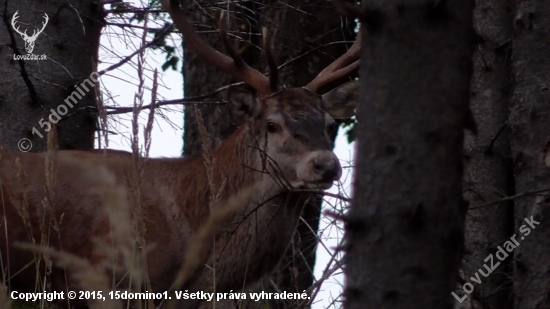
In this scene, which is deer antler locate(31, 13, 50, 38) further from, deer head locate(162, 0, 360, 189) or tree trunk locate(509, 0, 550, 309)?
tree trunk locate(509, 0, 550, 309)

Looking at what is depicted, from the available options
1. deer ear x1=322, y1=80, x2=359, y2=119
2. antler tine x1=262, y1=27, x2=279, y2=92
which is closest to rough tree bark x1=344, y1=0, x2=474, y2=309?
antler tine x1=262, y1=27, x2=279, y2=92

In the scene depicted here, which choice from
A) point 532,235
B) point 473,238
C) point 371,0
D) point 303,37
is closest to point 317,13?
point 303,37

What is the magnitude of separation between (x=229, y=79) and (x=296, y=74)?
0.71m

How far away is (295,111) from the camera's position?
614 centimetres

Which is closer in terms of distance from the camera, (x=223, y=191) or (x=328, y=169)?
(x=328, y=169)

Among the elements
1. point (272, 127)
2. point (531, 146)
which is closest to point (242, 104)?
point (272, 127)

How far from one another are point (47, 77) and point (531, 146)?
3.88 meters

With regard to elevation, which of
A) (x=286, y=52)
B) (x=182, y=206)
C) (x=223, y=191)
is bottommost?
(x=182, y=206)

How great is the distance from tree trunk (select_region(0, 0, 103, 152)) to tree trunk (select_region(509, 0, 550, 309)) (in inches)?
136

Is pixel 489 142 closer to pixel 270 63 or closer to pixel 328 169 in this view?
pixel 328 169

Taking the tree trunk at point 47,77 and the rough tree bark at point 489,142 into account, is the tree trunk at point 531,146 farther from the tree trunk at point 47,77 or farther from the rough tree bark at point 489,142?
the tree trunk at point 47,77

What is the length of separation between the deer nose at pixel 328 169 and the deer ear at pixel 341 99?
3.01 ft

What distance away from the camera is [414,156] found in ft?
7.57

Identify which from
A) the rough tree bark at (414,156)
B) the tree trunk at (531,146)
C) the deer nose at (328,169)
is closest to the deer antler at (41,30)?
the deer nose at (328,169)
